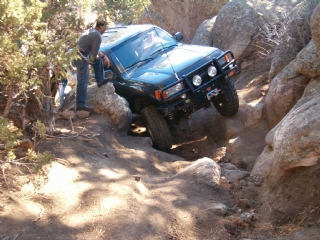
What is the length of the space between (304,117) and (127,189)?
208 centimetres

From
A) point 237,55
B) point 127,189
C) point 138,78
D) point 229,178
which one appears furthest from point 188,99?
A: point 237,55

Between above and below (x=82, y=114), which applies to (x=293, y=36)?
above

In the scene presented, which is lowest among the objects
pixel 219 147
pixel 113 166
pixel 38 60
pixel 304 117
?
pixel 219 147

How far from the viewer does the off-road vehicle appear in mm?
6559

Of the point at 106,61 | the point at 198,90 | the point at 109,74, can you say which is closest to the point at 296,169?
the point at 198,90

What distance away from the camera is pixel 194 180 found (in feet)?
17.3

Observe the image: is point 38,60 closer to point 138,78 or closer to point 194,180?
point 194,180

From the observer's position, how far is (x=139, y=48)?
25.2ft

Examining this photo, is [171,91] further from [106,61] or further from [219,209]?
[219,209]

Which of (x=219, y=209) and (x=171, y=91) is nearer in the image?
(x=219, y=209)

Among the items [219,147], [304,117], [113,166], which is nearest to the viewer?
[304,117]

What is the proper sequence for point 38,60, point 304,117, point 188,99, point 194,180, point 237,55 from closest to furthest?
point 38,60, point 304,117, point 194,180, point 188,99, point 237,55

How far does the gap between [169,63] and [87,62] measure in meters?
1.38

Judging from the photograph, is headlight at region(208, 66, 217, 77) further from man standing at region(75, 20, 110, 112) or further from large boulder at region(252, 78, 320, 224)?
large boulder at region(252, 78, 320, 224)
